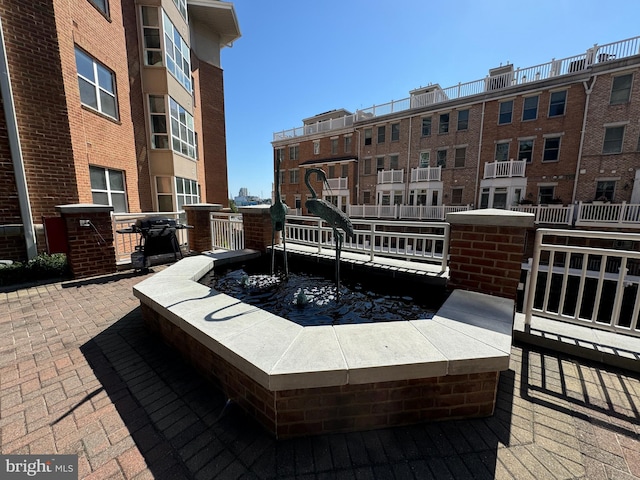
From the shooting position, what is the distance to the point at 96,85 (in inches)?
305

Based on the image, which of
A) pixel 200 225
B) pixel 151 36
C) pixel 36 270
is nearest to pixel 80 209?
pixel 36 270

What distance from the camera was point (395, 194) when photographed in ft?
71.1

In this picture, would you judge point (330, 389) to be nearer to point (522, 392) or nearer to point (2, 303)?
point (522, 392)

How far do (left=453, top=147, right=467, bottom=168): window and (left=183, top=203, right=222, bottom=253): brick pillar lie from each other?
17.9m

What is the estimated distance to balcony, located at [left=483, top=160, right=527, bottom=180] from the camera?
1636 centimetres

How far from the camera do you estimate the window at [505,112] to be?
16750mm

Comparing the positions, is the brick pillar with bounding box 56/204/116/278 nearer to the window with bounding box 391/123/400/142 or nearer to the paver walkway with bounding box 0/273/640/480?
the paver walkway with bounding box 0/273/640/480

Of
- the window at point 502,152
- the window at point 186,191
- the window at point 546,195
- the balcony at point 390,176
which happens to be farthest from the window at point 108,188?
the window at point 546,195

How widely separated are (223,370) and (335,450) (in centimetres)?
104

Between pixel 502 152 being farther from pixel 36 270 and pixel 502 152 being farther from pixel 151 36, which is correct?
pixel 36 270

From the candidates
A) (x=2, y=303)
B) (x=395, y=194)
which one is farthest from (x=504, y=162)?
(x=2, y=303)

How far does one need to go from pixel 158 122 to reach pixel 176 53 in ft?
10.8

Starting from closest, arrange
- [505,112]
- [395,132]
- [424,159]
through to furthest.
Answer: [505,112] < [424,159] < [395,132]

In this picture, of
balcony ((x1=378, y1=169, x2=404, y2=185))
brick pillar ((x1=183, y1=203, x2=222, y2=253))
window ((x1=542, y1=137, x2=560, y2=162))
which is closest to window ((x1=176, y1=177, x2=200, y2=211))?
brick pillar ((x1=183, y1=203, x2=222, y2=253))
